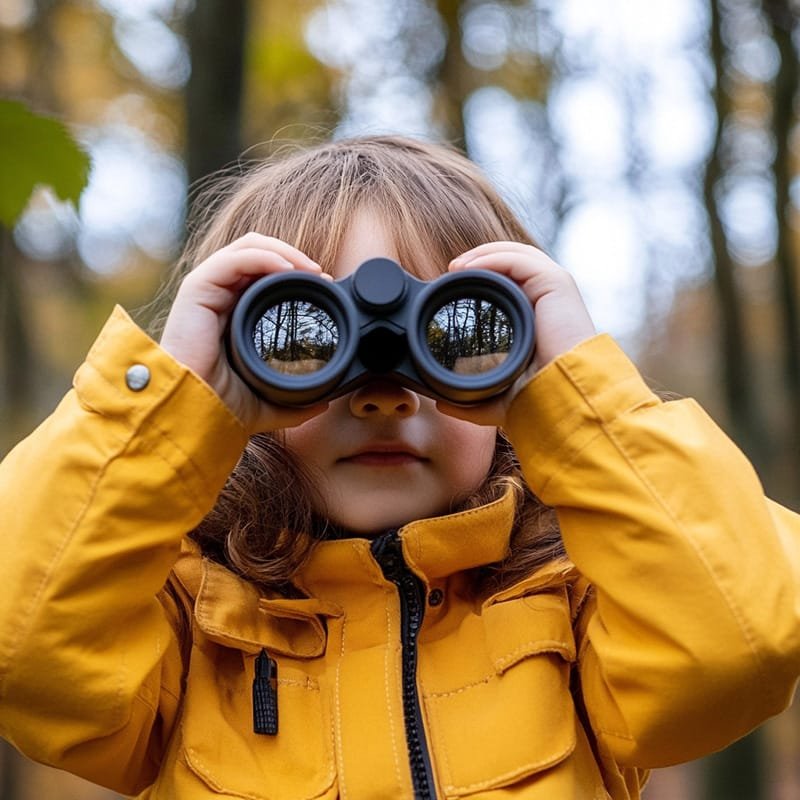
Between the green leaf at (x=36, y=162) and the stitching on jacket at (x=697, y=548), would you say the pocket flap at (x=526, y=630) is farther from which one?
the green leaf at (x=36, y=162)

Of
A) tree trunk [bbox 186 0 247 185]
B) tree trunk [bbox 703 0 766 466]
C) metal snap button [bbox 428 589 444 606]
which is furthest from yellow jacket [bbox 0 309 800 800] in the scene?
tree trunk [bbox 703 0 766 466]

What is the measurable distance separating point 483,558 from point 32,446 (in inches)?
26.0

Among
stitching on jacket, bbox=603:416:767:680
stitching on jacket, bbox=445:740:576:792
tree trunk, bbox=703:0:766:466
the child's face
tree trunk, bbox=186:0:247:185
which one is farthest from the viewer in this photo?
tree trunk, bbox=703:0:766:466

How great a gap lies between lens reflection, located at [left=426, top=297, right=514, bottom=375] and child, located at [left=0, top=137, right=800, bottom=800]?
62mm

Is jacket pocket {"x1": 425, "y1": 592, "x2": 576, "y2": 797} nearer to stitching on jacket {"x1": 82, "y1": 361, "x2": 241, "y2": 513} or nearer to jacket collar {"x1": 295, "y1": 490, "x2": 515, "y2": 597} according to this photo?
jacket collar {"x1": 295, "y1": 490, "x2": 515, "y2": 597}

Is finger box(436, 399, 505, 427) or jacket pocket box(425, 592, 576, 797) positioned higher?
finger box(436, 399, 505, 427)

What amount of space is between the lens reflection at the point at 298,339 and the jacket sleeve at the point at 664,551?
0.27m

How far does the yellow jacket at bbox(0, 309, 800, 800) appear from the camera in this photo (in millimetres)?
1395

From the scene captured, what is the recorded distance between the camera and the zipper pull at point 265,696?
1.52 m

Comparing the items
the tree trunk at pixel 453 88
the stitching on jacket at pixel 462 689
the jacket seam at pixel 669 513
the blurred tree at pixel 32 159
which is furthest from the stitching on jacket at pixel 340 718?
the tree trunk at pixel 453 88

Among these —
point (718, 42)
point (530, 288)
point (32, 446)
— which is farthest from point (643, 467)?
point (718, 42)

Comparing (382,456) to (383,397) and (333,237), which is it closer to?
(383,397)

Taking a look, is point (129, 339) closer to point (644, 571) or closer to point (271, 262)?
point (271, 262)

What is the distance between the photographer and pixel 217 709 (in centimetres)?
155
